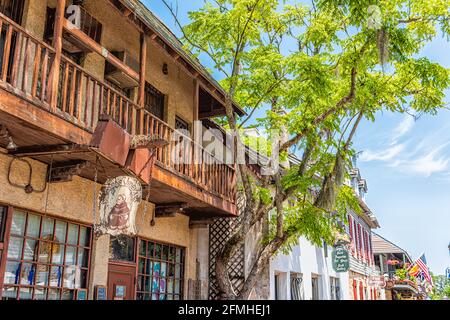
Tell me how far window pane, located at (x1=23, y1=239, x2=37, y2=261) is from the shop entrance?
2053 millimetres

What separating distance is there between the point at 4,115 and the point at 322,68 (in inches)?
259

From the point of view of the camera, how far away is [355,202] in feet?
39.9

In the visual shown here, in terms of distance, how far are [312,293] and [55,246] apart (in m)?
14.2

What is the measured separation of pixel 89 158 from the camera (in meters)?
7.37

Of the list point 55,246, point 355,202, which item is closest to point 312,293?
point 355,202

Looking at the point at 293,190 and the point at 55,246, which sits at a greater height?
the point at 293,190

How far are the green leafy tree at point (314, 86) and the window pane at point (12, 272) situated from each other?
477 cm

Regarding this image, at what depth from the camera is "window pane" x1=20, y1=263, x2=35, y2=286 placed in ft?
24.1

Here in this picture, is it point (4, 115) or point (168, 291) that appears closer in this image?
point (4, 115)

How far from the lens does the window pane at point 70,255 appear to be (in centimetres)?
829
